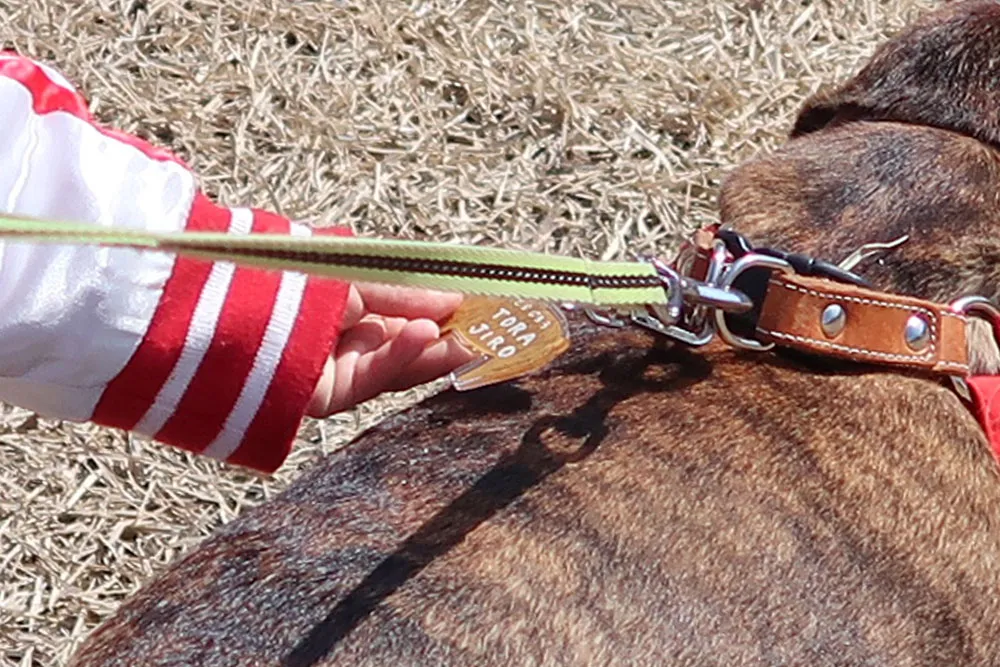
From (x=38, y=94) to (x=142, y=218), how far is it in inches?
7.4

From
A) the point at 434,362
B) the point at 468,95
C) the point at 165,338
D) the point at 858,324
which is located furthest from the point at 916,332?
the point at 468,95

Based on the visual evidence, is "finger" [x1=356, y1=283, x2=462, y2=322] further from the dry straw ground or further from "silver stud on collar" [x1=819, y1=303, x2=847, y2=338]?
the dry straw ground

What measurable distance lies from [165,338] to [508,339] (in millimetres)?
430

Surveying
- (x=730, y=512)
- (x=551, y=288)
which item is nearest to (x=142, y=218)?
(x=551, y=288)

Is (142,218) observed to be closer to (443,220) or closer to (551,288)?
(551,288)

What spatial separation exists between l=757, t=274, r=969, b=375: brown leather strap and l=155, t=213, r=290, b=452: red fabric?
682mm

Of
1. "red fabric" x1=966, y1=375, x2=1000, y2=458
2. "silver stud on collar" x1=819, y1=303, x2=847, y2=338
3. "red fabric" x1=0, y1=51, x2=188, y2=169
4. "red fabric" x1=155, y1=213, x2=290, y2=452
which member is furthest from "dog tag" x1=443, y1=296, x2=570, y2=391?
"red fabric" x1=966, y1=375, x2=1000, y2=458

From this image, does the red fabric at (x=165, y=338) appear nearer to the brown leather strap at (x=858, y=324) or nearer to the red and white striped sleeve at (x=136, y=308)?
the red and white striped sleeve at (x=136, y=308)

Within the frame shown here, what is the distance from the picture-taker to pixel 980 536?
82.0 inches

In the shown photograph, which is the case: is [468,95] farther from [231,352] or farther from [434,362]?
[231,352]

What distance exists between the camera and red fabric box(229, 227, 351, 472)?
1909 millimetres

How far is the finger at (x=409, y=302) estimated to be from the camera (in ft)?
6.84

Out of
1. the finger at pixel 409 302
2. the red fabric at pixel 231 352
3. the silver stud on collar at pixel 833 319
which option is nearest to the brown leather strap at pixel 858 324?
the silver stud on collar at pixel 833 319

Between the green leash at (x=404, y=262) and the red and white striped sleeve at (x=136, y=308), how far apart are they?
1.02ft
